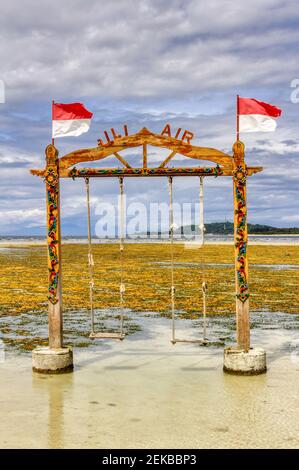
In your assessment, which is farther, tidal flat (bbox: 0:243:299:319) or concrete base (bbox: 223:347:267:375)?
tidal flat (bbox: 0:243:299:319)

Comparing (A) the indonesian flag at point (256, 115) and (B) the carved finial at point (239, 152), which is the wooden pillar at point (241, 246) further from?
(A) the indonesian flag at point (256, 115)

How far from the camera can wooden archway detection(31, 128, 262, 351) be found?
11.8 meters

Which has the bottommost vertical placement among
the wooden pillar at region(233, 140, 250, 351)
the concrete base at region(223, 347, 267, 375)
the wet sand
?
the wet sand

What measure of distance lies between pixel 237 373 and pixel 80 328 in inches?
257

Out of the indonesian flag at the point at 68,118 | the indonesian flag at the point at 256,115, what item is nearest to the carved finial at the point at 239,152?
the indonesian flag at the point at 256,115

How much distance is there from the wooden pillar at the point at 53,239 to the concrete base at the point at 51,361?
0.80ft

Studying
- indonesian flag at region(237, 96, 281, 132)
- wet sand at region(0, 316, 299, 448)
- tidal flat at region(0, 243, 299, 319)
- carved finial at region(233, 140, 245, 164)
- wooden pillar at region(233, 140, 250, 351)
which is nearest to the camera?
wet sand at region(0, 316, 299, 448)

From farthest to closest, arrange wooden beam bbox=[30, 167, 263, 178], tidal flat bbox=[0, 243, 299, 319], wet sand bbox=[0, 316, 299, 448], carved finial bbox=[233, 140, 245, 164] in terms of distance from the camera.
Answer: tidal flat bbox=[0, 243, 299, 319], wooden beam bbox=[30, 167, 263, 178], carved finial bbox=[233, 140, 245, 164], wet sand bbox=[0, 316, 299, 448]

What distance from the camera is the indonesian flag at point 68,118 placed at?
38.8 feet

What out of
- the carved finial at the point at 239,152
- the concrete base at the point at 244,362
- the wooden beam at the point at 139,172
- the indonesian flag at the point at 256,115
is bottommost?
the concrete base at the point at 244,362

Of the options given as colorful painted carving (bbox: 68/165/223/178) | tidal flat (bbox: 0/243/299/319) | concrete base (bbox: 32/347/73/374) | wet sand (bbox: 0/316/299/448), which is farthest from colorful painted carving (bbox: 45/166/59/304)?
tidal flat (bbox: 0/243/299/319)

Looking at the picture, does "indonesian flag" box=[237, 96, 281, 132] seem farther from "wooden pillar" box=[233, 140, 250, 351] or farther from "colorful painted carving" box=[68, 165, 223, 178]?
"colorful painted carving" box=[68, 165, 223, 178]
